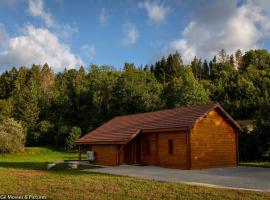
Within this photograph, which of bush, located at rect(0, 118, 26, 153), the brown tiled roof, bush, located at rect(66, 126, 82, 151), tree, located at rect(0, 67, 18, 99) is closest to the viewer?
the brown tiled roof

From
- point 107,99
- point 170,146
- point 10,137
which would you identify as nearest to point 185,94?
point 107,99

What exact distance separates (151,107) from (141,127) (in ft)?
97.3

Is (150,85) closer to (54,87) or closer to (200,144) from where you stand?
(54,87)

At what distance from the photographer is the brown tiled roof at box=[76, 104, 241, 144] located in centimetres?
2430

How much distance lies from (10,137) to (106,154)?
23.6 metres

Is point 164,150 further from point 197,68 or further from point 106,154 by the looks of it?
point 197,68

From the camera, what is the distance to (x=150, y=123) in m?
27.5

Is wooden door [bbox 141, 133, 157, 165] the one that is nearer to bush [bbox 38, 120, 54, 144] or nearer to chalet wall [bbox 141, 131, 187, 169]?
chalet wall [bbox 141, 131, 187, 169]

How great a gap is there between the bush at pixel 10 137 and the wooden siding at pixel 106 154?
20653 mm

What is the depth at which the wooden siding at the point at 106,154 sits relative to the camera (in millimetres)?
27645

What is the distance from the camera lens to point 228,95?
6581 centimetres

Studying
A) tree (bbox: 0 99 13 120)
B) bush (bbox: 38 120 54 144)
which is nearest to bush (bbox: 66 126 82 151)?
bush (bbox: 38 120 54 144)

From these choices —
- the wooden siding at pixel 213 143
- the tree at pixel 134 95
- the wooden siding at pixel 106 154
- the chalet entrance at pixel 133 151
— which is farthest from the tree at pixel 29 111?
the wooden siding at pixel 213 143

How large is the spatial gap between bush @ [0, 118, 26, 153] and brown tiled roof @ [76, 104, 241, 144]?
19.2 metres
